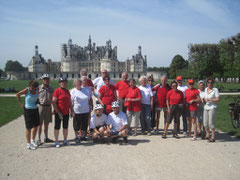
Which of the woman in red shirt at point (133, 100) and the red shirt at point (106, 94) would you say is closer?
the red shirt at point (106, 94)

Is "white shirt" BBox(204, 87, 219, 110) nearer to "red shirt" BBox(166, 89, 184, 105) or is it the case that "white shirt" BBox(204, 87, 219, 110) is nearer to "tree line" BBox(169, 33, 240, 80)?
"red shirt" BBox(166, 89, 184, 105)

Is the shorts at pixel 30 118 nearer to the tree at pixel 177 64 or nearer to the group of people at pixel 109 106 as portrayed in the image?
the group of people at pixel 109 106

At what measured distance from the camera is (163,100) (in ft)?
24.2

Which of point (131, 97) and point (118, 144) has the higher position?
point (131, 97)

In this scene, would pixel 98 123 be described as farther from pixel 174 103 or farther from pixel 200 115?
pixel 200 115

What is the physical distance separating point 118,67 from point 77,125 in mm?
92606

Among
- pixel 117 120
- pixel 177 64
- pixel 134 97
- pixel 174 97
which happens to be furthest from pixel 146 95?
pixel 177 64

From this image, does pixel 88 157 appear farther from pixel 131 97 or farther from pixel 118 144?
pixel 131 97

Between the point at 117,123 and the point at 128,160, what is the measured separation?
1522 millimetres

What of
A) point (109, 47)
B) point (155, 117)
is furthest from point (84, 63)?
point (155, 117)

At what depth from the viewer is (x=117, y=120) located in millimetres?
6480

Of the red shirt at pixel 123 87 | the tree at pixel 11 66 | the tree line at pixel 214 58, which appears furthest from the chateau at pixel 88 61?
the red shirt at pixel 123 87

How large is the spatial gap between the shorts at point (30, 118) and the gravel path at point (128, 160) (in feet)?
2.13

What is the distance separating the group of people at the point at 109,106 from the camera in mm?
6086
